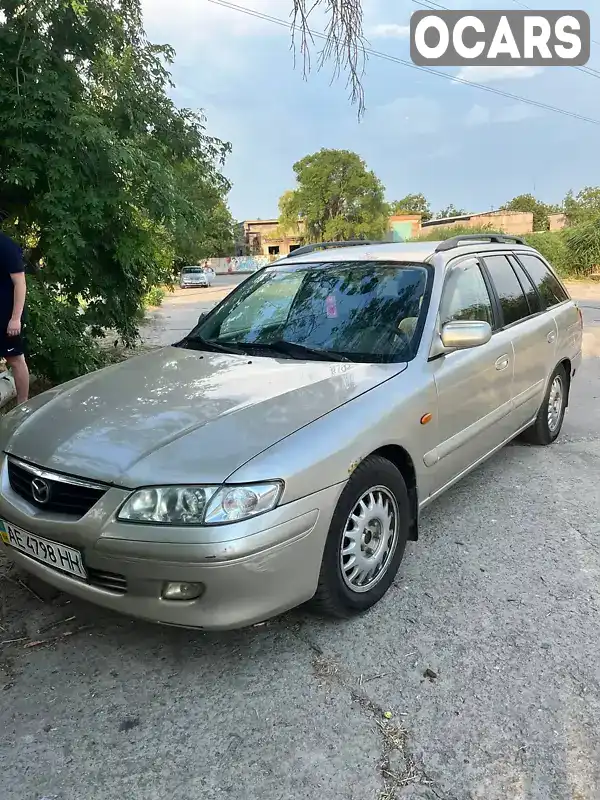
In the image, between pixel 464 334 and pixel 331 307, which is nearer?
pixel 464 334

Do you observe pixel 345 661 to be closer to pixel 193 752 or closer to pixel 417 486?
pixel 193 752

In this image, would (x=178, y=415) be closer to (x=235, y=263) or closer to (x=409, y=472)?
(x=409, y=472)

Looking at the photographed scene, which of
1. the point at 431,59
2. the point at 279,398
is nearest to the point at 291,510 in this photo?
the point at 279,398

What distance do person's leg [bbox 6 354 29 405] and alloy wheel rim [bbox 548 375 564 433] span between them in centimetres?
411

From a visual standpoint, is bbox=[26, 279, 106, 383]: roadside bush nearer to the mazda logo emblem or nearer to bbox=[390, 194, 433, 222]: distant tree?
the mazda logo emblem

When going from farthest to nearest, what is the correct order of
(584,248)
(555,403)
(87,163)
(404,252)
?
(584,248) → (87,163) → (555,403) → (404,252)

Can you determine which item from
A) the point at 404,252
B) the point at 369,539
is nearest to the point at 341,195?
the point at 404,252

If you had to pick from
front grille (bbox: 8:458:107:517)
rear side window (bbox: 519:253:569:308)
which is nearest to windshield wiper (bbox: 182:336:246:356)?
front grille (bbox: 8:458:107:517)

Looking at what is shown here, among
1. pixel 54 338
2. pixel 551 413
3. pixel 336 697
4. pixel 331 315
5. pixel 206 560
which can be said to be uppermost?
pixel 331 315

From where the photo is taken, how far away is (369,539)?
8.95 feet

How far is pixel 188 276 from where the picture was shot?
132 ft

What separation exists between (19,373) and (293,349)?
8.30 feet

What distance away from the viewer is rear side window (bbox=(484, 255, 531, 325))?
13.3ft

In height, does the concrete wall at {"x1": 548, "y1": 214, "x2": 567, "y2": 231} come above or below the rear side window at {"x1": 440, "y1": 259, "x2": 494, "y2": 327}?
above
